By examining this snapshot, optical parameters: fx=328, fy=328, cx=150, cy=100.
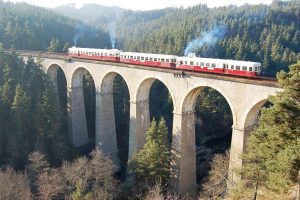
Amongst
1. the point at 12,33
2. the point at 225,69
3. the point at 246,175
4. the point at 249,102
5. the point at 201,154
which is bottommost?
the point at 201,154

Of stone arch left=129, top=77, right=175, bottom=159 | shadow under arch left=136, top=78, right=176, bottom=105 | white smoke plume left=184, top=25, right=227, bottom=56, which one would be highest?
white smoke plume left=184, top=25, right=227, bottom=56

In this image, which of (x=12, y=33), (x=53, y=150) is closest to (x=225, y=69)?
(x=53, y=150)

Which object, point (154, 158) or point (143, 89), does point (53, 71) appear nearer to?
point (143, 89)

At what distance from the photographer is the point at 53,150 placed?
3853 centimetres

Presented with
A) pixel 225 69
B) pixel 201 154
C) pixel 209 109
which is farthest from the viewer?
pixel 209 109

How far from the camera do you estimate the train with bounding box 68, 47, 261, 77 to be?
2608 cm

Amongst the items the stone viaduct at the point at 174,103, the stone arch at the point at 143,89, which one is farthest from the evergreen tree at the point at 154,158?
the stone arch at the point at 143,89

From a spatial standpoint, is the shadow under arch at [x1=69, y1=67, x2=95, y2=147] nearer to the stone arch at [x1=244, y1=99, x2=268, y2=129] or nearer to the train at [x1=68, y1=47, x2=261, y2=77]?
the train at [x1=68, y1=47, x2=261, y2=77]

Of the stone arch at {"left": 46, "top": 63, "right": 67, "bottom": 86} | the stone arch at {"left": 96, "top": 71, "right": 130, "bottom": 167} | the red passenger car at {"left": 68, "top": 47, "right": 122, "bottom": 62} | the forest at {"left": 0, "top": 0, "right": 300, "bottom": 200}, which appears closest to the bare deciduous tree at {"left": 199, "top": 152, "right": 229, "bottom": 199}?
the forest at {"left": 0, "top": 0, "right": 300, "bottom": 200}

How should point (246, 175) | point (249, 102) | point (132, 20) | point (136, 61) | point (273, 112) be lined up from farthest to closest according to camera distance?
1. point (132, 20)
2. point (136, 61)
3. point (249, 102)
4. point (246, 175)
5. point (273, 112)

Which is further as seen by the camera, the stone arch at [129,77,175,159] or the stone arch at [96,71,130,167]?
the stone arch at [96,71,130,167]

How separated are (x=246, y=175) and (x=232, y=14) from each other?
10827cm

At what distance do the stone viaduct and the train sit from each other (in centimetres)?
122

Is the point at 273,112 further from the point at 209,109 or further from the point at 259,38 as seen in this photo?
the point at 259,38
